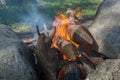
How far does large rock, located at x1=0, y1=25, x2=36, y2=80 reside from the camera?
15.5 ft

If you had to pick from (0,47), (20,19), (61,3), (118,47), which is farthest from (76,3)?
(0,47)

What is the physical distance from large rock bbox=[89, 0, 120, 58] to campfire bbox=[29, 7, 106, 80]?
0.36 m

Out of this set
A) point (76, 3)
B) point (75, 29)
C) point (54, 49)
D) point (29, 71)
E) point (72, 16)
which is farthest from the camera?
point (76, 3)

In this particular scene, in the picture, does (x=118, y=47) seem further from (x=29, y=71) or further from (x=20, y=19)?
(x=20, y=19)

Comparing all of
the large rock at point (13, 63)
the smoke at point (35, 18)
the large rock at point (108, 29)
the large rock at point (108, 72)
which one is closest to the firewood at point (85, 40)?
the large rock at point (108, 29)

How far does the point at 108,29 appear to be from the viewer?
6.42m

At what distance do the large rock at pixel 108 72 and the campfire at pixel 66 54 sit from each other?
0.99 meters

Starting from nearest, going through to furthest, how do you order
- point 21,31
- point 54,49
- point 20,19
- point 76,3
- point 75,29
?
point 54,49 < point 75,29 < point 21,31 < point 20,19 < point 76,3

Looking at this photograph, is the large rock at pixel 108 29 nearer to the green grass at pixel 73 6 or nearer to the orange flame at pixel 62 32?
the orange flame at pixel 62 32

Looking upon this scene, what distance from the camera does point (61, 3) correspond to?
14.2 metres

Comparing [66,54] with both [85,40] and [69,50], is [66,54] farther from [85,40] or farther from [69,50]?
[85,40]

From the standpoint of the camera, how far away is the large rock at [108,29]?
6027mm

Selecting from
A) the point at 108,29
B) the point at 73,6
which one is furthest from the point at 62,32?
the point at 73,6

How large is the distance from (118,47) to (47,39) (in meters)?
1.60
